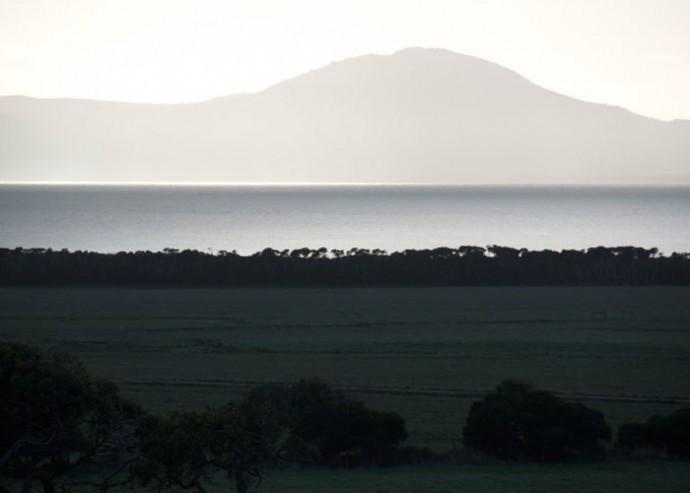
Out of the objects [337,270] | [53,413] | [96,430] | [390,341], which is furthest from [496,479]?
[337,270]

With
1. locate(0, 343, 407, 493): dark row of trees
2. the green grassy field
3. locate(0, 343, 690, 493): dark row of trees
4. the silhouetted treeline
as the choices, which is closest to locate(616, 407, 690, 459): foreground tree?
locate(0, 343, 690, 493): dark row of trees

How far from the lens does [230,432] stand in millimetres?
12523

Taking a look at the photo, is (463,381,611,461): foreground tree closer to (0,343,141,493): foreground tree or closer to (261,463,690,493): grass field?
(261,463,690,493): grass field

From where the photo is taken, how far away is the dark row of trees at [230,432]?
11.8 metres

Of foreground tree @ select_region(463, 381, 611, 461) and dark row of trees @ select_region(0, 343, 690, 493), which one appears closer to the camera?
dark row of trees @ select_region(0, 343, 690, 493)

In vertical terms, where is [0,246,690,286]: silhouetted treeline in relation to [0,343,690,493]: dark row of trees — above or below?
above

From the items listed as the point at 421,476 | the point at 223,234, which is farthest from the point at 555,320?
the point at 223,234

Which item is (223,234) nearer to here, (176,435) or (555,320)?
(555,320)

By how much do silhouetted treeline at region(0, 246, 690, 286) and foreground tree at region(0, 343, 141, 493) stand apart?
52.0m

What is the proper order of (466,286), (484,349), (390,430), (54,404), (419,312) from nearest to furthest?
(54,404) → (390,430) → (484,349) → (419,312) → (466,286)

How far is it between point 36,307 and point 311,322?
1346 cm

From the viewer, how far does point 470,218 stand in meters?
171

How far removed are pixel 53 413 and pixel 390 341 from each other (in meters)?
29.2

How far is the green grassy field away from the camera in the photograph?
28438 millimetres
